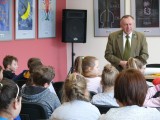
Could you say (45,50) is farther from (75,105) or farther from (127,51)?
(75,105)

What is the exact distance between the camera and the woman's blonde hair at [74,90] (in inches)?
94.5

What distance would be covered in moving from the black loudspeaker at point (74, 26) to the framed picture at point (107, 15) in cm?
40

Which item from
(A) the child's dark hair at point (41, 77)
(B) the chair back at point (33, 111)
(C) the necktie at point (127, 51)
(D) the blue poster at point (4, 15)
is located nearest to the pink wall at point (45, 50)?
(D) the blue poster at point (4, 15)

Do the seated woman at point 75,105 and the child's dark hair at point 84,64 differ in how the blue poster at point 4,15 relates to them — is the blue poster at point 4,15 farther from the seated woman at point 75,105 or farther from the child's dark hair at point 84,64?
the seated woman at point 75,105

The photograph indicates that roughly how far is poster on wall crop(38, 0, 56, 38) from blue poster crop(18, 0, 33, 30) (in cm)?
34

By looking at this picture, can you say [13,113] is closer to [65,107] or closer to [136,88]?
[65,107]

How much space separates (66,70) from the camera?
25.0 ft

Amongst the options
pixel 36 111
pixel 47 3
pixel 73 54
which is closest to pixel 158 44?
pixel 73 54

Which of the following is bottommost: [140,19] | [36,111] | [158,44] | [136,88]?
[36,111]

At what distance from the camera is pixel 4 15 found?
5277mm

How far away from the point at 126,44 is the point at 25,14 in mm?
2146

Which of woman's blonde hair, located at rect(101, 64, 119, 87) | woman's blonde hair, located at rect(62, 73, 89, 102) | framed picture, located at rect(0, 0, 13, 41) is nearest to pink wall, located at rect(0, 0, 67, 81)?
framed picture, located at rect(0, 0, 13, 41)

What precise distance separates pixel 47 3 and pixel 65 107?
180 inches

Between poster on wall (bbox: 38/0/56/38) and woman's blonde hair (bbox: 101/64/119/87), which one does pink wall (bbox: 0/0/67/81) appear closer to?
poster on wall (bbox: 38/0/56/38)
